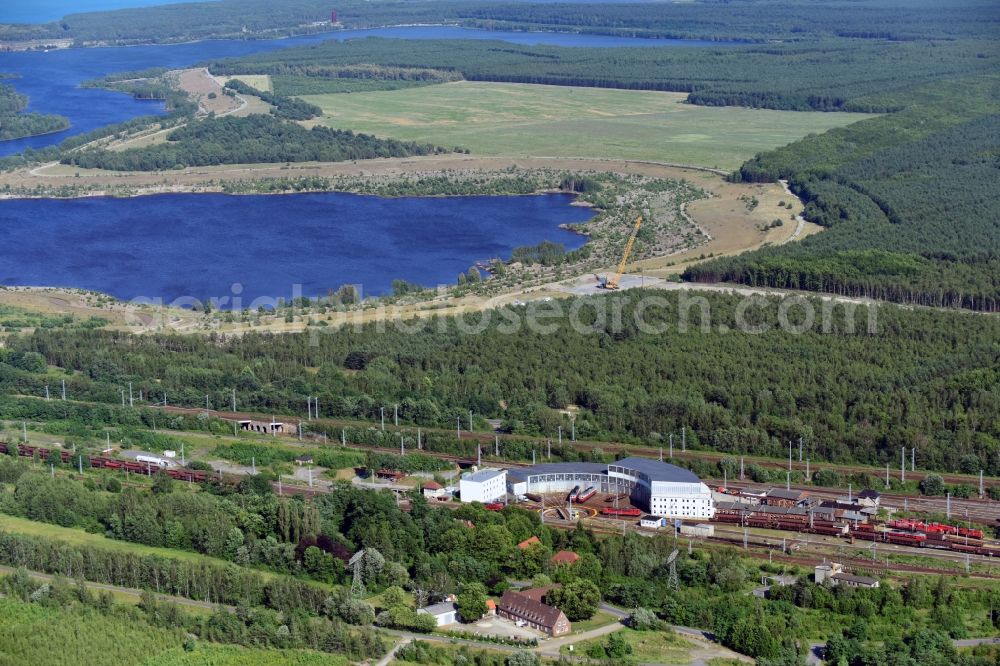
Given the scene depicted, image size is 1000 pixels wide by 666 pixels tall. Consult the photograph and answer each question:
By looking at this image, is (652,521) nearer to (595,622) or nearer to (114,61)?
(595,622)

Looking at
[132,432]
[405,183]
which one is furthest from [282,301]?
[405,183]

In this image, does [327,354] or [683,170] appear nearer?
[327,354]

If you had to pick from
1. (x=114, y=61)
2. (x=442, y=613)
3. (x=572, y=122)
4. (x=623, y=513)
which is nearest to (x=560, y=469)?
(x=623, y=513)

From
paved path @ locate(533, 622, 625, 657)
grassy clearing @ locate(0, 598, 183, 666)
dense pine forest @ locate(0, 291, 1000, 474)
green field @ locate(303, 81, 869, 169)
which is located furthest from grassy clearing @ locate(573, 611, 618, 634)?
green field @ locate(303, 81, 869, 169)

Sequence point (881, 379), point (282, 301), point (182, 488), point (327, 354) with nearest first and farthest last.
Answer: point (182, 488), point (881, 379), point (327, 354), point (282, 301)

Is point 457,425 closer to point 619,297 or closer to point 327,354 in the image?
point 327,354

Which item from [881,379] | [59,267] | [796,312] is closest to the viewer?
[881,379]
